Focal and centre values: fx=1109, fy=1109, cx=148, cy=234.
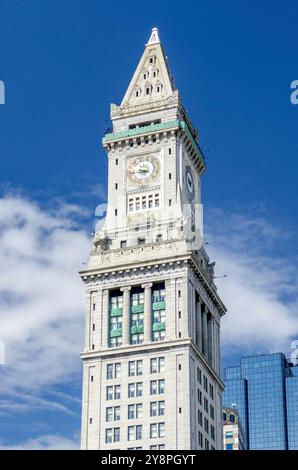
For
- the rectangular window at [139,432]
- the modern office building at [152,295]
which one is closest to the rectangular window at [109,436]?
the modern office building at [152,295]

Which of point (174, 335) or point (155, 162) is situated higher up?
point (155, 162)

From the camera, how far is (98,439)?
156m

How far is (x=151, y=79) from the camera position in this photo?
188 meters

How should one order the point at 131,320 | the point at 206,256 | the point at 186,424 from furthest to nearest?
the point at 206,256 < the point at 131,320 < the point at 186,424

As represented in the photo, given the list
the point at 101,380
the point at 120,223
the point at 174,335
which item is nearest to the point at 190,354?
the point at 174,335

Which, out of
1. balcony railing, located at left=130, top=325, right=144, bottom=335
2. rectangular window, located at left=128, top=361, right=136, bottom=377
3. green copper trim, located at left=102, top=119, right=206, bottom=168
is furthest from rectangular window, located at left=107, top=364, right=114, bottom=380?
green copper trim, located at left=102, top=119, right=206, bottom=168

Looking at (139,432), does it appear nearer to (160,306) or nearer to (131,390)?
(131,390)

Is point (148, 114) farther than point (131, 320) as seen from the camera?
Yes

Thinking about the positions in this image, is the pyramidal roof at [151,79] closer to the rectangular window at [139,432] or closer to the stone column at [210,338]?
the stone column at [210,338]

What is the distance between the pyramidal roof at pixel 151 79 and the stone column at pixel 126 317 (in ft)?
116

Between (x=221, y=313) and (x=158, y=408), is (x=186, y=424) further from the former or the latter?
(x=221, y=313)

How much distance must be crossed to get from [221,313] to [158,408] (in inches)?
1143

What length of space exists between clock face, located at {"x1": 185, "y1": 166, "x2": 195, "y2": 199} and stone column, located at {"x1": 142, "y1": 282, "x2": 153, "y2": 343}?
2184 cm

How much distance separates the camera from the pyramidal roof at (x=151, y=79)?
186 m
